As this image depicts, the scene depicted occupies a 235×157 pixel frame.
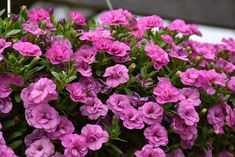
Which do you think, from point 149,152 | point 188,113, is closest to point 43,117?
point 149,152

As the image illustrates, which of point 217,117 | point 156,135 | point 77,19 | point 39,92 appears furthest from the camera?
point 77,19

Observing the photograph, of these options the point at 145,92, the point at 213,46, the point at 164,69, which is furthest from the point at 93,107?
the point at 213,46

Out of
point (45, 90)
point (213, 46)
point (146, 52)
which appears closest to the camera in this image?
point (45, 90)

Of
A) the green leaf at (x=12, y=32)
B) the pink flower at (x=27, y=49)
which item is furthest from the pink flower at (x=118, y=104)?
the green leaf at (x=12, y=32)

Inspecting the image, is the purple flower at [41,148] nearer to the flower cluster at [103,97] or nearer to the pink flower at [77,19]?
the flower cluster at [103,97]

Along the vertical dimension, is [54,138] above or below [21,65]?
below

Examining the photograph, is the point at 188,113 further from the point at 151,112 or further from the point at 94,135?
the point at 94,135

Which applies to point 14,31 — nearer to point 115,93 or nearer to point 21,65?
point 21,65
